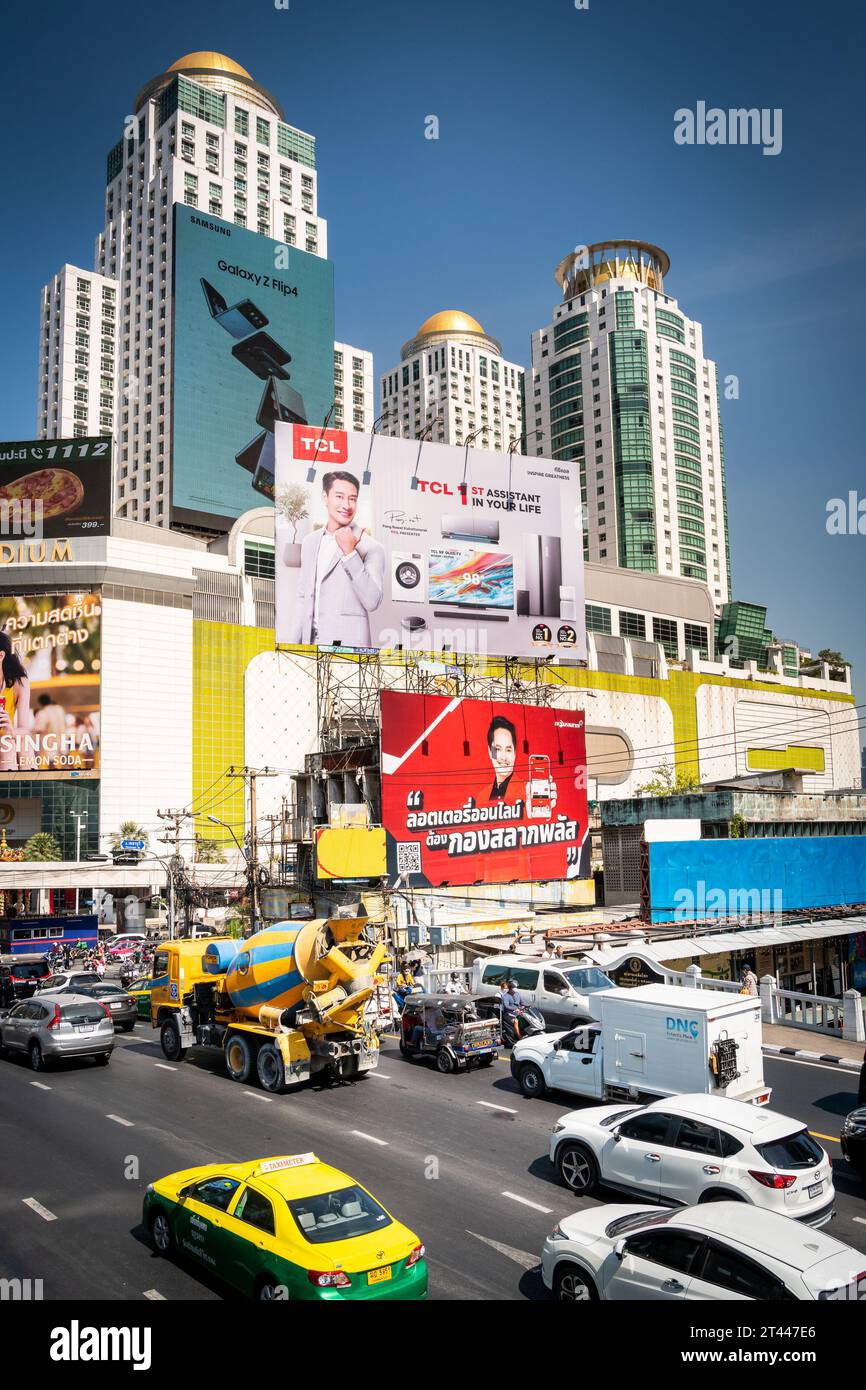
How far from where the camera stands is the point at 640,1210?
32.6ft

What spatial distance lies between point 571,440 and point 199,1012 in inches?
5720

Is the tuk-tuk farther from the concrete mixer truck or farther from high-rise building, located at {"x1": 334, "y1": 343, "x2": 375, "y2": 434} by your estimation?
high-rise building, located at {"x1": 334, "y1": 343, "x2": 375, "y2": 434}

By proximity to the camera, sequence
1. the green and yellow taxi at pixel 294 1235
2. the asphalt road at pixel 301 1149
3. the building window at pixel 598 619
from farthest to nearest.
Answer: the building window at pixel 598 619
the asphalt road at pixel 301 1149
the green and yellow taxi at pixel 294 1235

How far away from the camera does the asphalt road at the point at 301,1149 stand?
11.0m

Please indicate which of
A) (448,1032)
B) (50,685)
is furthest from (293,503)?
(448,1032)

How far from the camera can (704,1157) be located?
38.9ft

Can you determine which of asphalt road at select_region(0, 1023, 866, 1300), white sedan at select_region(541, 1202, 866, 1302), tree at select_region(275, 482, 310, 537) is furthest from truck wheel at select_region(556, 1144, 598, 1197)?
tree at select_region(275, 482, 310, 537)

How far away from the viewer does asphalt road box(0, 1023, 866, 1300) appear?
36.1 ft

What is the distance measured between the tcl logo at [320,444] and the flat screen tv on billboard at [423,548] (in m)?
0.06

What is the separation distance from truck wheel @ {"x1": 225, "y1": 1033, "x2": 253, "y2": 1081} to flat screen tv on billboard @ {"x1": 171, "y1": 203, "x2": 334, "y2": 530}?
109072 millimetres

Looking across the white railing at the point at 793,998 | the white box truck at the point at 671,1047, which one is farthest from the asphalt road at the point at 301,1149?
the white railing at the point at 793,998

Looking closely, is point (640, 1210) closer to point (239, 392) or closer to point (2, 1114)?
point (2, 1114)

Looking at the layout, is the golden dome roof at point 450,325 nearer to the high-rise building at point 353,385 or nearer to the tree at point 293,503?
the high-rise building at point 353,385
